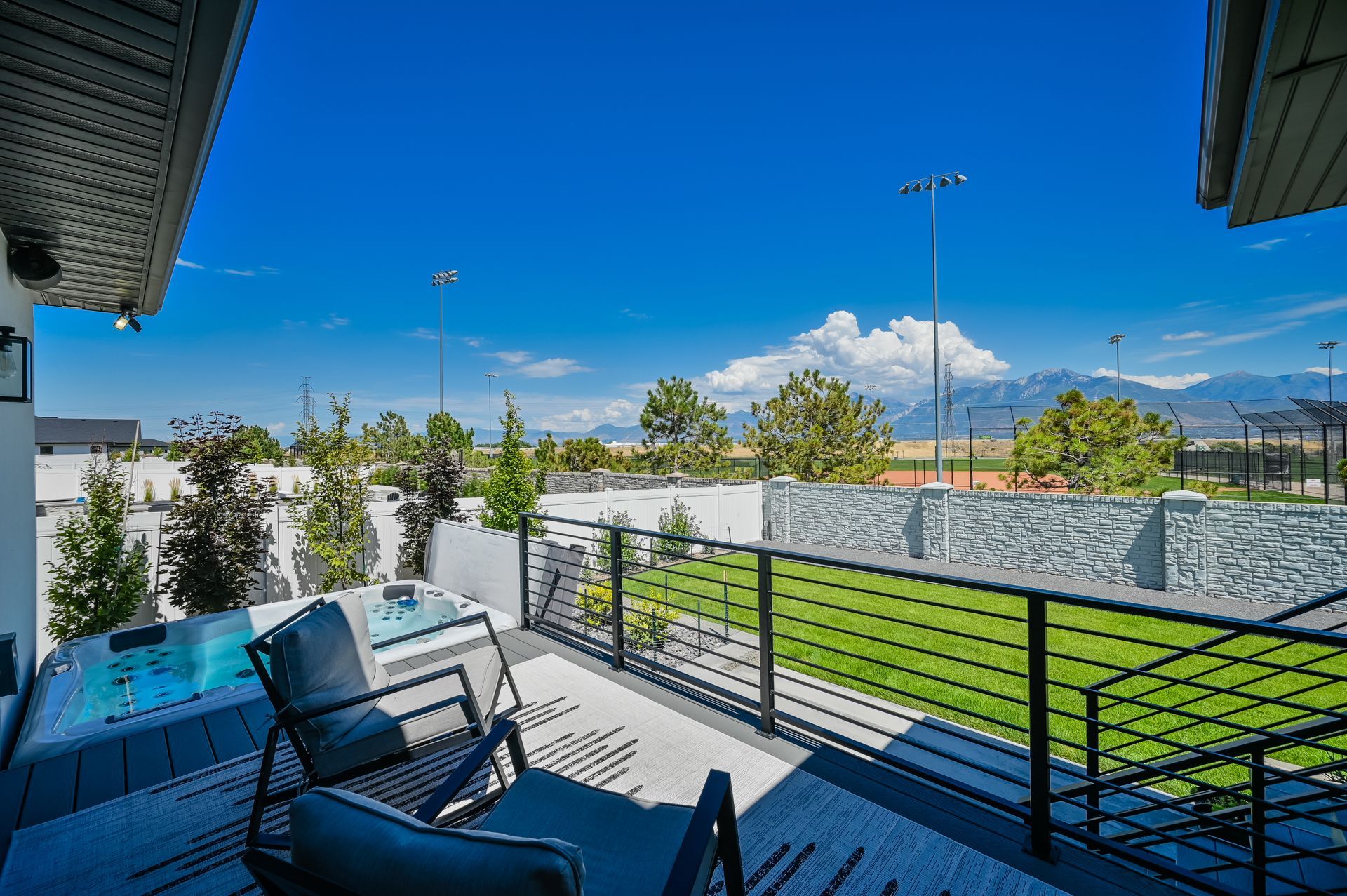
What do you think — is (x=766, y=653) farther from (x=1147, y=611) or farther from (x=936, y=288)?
(x=936, y=288)

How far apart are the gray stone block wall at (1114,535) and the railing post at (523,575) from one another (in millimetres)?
9562

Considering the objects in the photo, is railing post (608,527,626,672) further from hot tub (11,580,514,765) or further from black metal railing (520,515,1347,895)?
hot tub (11,580,514,765)

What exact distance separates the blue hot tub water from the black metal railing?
1315mm

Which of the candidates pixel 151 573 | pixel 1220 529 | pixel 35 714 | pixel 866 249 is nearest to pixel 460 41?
pixel 151 573

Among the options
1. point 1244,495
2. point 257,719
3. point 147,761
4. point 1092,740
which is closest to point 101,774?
point 147,761

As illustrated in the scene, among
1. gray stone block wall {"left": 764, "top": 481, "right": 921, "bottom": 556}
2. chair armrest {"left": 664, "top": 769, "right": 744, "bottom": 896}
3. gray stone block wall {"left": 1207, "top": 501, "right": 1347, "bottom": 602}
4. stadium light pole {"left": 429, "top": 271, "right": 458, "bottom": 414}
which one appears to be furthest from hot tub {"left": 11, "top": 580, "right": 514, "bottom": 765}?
stadium light pole {"left": 429, "top": 271, "right": 458, "bottom": 414}

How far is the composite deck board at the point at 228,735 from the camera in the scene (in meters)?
2.78

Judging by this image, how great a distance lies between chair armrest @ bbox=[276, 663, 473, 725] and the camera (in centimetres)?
184

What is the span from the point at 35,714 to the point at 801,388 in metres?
16.7

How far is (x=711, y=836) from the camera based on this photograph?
3.90 ft

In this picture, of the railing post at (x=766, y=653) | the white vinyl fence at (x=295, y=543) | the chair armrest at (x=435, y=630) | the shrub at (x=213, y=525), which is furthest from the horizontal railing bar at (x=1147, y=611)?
the shrub at (x=213, y=525)

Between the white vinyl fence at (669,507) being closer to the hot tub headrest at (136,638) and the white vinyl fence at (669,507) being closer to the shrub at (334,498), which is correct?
the shrub at (334,498)

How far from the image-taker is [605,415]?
186 metres

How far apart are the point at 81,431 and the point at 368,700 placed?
46257 millimetres
